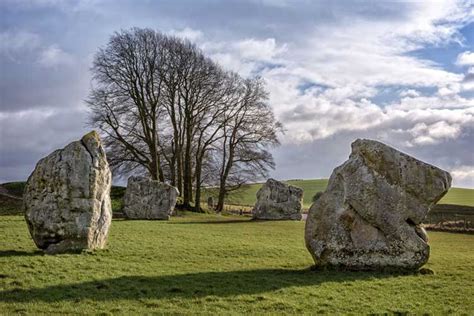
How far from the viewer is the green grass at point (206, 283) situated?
1151 centimetres

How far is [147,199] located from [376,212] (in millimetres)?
22771

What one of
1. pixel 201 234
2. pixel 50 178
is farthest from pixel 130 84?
pixel 50 178

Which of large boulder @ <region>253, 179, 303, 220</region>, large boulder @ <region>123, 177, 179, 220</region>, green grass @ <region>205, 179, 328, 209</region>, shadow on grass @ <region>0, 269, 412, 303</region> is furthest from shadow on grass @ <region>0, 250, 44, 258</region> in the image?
green grass @ <region>205, 179, 328, 209</region>

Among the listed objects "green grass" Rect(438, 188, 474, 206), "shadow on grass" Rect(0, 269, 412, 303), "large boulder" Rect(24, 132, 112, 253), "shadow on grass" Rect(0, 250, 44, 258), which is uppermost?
"green grass" Rect(438, 188, 474, 206)

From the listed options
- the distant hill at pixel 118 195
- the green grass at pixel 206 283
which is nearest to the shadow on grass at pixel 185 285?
the green grass at pixel 206 283

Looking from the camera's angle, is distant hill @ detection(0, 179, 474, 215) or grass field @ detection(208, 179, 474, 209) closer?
distant hill @ detection(0, 179, 474, 215)

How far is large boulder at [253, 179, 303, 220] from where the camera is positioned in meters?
40.0

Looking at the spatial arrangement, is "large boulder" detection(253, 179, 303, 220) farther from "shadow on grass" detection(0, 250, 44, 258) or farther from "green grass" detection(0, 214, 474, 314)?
"shadow on grass" detection(0, 250, 44, 258)

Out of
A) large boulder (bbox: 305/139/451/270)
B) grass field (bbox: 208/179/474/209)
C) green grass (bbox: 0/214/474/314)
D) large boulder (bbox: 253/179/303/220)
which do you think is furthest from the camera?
grass field (bbox: 208/179/474/209)

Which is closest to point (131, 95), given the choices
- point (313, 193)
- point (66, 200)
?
point (66, 200)

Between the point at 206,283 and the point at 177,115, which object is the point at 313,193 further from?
the point at 206,283

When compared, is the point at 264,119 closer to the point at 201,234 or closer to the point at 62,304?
the point at 201,234

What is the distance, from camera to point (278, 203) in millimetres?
40188

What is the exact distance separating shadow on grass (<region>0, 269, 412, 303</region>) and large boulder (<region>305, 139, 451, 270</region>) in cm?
65
